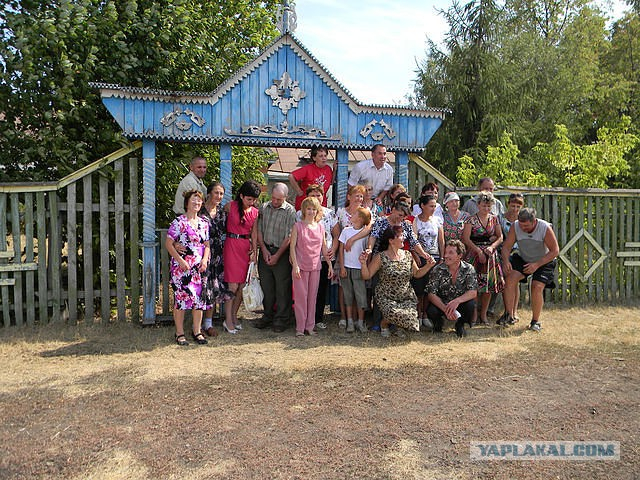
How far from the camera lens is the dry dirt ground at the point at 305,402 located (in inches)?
118

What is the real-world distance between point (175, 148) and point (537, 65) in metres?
12.4

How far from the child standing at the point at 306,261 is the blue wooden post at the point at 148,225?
1.61m

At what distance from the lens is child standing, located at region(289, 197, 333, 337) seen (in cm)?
584

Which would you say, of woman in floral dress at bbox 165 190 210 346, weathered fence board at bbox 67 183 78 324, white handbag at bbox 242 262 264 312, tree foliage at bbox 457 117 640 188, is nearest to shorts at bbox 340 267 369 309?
white handbag at bbox 242 262 264 312

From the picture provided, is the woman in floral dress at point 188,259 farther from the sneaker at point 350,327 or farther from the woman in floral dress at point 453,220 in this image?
the woman in floral dress at point 453,220

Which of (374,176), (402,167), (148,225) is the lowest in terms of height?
(148,225)

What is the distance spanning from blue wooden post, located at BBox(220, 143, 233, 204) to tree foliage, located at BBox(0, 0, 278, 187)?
3.95 feet

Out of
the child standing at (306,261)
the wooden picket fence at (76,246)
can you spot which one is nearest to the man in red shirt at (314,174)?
the child standing at (306,261)

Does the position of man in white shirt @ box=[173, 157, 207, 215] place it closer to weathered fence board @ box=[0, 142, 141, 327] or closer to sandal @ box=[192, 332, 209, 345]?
weathered fence board @ box=[0, 142, 141, 327]

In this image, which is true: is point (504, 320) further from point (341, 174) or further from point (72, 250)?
point (72, 250)

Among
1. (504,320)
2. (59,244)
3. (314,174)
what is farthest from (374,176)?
(59,244)

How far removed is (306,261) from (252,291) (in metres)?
0.71

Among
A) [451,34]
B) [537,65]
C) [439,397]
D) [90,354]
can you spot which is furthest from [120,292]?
[537,65]

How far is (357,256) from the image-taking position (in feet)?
19.7
